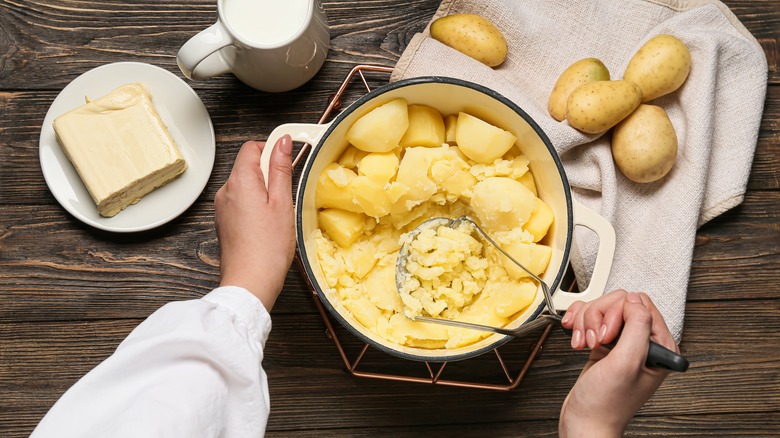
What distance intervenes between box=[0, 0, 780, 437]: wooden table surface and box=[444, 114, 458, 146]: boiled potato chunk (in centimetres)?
19

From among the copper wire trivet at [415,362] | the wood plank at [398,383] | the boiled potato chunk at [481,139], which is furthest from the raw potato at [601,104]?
the wood plank at [398,383]

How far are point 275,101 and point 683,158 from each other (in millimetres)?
643

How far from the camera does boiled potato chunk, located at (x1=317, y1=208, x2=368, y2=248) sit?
88 centimetres

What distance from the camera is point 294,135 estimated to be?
0.81 metres

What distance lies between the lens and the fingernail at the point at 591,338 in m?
0.70

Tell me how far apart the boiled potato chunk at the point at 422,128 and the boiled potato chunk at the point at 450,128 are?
0.02 meters

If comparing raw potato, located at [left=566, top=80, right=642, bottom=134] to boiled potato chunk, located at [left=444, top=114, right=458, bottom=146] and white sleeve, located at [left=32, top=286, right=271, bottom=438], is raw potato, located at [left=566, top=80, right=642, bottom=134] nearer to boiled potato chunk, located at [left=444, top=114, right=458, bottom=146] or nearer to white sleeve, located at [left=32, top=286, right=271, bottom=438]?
boiled potato chunk, located at [left=444, top=114, right=458, bottom=146]

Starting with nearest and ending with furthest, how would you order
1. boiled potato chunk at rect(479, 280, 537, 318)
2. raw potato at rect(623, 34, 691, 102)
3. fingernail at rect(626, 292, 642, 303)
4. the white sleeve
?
the white sleeve
fingernail at rect(626, 292, 642, 303)
boiled potato chunk at rect(479, 280, 537, 318)
raw potato at rect(623, 34, 691, 102)

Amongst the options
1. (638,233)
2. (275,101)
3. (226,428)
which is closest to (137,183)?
(275,101)

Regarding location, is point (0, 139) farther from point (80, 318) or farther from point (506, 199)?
point (506, 199)

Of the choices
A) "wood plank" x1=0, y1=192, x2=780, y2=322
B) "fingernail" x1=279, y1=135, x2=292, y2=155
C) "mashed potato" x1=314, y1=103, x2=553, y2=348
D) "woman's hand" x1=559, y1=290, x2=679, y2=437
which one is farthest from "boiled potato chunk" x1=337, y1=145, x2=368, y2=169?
"woman's hand" x1=559, y1=290, x2=679, y2=437

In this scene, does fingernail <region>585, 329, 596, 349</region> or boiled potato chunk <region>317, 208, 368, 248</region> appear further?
boiled potato chunk <region>317, 208, 368, 248</region>

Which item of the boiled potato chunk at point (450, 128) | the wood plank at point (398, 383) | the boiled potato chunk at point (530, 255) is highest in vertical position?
the boiled potato chunk at point (450, 128)

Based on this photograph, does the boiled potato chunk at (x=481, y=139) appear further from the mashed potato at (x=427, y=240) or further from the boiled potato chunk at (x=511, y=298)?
the boiled potato chunk at (x=511, y=298)
